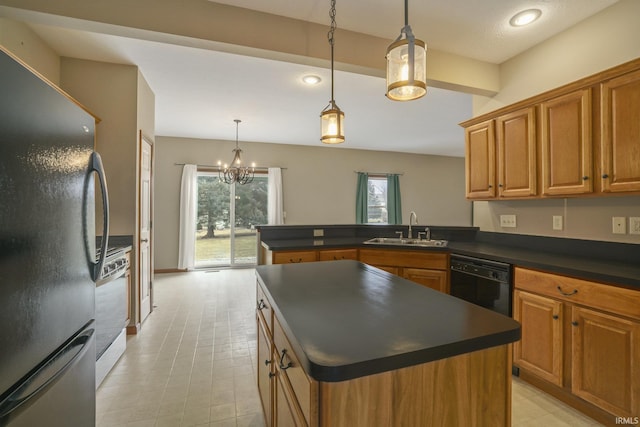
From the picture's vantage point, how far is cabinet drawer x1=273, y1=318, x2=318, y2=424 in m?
0.72

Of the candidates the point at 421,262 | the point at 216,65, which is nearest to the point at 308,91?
the point at 216,65

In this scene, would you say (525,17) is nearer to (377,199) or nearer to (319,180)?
(319,180)

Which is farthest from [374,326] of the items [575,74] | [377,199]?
[377,199]

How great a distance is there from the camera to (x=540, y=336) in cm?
198

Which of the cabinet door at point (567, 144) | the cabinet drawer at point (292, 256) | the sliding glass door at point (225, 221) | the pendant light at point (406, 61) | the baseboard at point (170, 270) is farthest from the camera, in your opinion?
the sliding glass door at point (225, 221)

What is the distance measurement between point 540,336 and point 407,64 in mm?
2001

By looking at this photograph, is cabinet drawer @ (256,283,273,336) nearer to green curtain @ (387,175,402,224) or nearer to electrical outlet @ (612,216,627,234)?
electrical outlet @ (612,216,627,234)

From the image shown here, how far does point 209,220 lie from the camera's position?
20.6ft

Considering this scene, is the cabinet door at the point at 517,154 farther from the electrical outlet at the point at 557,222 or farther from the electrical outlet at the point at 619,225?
the electrical outlet at the point at 619,225

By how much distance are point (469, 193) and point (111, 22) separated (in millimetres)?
3232

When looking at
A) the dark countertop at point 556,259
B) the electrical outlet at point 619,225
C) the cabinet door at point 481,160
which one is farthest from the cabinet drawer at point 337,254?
the electrical outlet at point 619,225

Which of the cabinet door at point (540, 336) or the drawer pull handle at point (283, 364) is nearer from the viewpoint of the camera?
the drawer pull handle at point (283, 364)

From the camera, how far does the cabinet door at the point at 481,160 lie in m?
2.73

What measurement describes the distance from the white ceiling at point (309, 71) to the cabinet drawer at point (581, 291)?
1.92m
